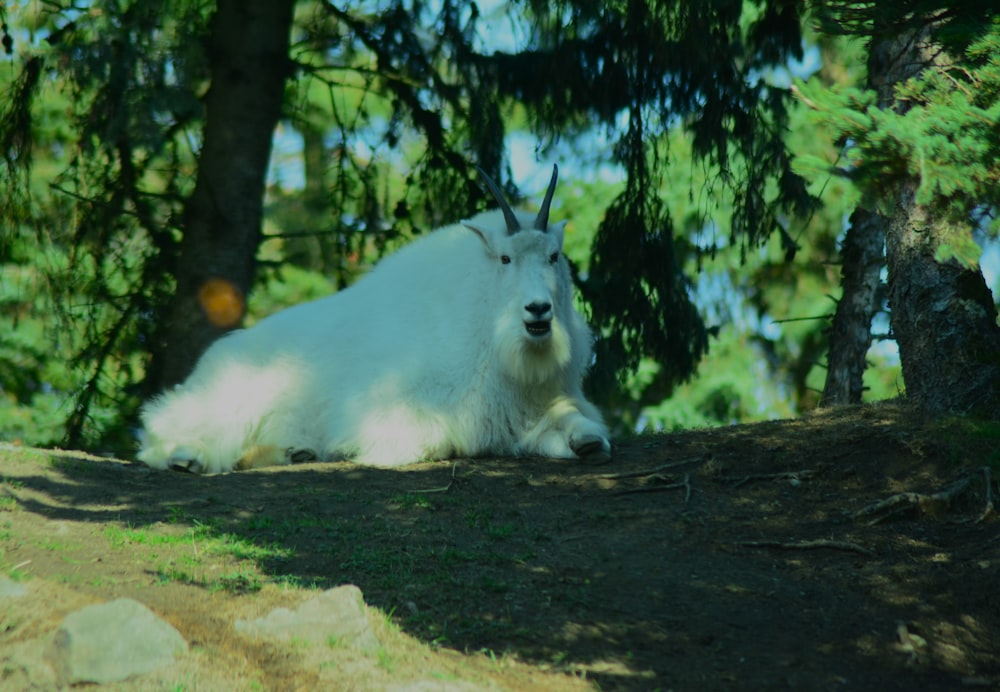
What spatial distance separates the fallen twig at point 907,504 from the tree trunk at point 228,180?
544 centimetres

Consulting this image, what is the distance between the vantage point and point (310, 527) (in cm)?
543

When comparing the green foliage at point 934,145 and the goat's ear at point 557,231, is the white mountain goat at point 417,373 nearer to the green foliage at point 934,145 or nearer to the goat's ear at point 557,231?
the goat's ear at point 557,231

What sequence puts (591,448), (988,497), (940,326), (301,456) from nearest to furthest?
(988,497), (940,326), (591,448), (301,456)

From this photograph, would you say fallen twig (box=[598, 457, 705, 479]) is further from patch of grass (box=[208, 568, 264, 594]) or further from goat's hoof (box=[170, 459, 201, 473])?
goat's hoof (box=[170, 459, 201, 473])

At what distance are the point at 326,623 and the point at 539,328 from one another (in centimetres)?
347

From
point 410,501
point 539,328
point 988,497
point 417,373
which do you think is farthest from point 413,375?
point 988,497

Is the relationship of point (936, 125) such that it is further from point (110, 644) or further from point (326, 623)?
point (110, 644)

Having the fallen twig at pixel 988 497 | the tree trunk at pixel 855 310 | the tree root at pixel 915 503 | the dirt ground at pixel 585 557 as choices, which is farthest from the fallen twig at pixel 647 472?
the tree trunk at pixel 855 310

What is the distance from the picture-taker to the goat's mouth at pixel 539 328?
7.05 m

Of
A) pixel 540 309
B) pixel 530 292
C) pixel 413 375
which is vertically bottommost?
pixel 413 375

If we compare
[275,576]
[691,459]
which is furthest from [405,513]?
[691,459]

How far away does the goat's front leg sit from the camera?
684cm

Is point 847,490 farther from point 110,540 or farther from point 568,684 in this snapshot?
point 110,540

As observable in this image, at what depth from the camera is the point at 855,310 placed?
8.55m
